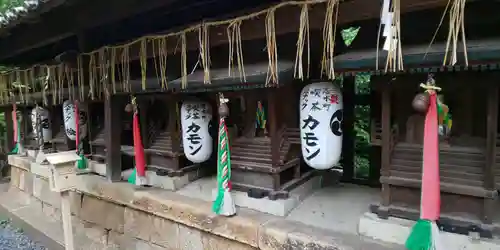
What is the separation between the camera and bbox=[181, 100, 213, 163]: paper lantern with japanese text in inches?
150

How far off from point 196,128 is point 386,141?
2.08 metres

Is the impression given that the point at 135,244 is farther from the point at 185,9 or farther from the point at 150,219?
the point at 185,9

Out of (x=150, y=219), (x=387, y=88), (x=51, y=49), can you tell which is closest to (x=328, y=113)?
(x=387, y=88)

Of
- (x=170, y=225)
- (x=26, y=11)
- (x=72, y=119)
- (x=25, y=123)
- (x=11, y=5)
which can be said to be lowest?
(x=170, y=225)

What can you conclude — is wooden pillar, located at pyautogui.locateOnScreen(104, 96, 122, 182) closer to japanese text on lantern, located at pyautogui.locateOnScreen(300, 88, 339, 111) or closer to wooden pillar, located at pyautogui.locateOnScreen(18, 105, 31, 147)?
japanese text on lantern, located at pyautogui.locateOnScreen(300, 88, 339, 111)

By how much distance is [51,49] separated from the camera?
272 inches

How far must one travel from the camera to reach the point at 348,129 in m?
3.94

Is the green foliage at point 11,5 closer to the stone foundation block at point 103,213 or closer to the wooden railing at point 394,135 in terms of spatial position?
the stone foundation block at point 103,213

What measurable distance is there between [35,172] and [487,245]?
7.52 metres

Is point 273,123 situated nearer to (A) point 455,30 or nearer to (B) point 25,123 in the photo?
(A) point 455,30

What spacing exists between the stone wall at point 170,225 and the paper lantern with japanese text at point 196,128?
558 mm

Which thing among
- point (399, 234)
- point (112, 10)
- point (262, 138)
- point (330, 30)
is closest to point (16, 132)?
point (112, 10)

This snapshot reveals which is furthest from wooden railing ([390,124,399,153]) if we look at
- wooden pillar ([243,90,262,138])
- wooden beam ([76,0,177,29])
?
wooden beam ([76,0,177,29])

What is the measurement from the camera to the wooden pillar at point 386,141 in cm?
254
